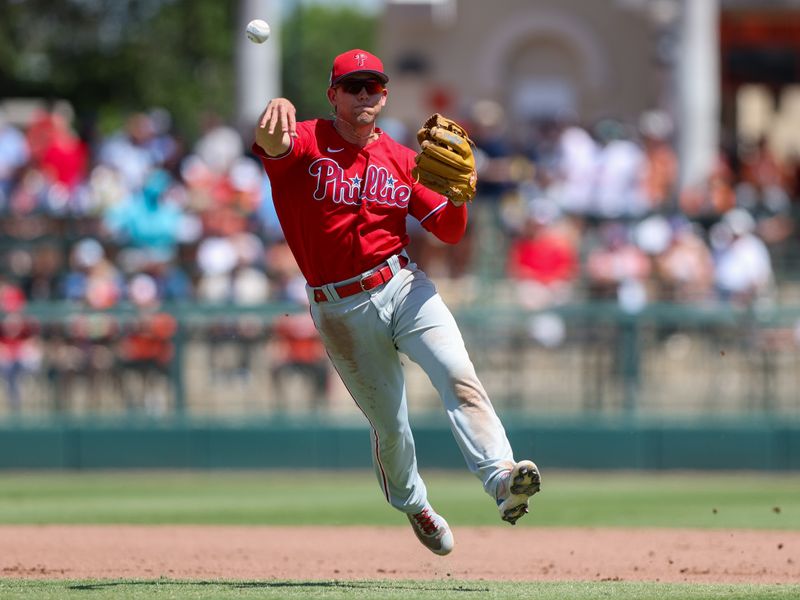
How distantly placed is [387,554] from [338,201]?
103 inches

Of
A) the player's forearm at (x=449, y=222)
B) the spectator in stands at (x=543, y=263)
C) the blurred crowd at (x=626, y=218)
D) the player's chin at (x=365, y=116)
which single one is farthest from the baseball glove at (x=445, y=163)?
the spectator in stands at (x=543, y=263)

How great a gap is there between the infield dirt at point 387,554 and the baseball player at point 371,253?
41.0 inches

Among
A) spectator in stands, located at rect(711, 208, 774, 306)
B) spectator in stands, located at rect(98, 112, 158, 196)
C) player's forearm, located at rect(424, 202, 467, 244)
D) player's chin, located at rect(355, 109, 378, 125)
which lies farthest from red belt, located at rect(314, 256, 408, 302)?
spectator in stands, located at rect(98, 112, 158, 196)

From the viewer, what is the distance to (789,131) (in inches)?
1314

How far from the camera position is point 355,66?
6.66m

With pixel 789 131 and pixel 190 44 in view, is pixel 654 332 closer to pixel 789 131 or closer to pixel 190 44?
pixel 789 131

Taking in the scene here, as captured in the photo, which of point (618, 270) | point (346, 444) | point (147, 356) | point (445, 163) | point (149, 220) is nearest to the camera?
point (445, 163)

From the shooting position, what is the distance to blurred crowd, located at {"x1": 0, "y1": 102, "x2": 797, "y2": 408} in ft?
44.9

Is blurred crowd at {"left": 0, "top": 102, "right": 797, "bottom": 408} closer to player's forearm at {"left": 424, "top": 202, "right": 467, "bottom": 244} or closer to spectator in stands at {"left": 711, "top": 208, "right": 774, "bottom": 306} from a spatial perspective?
spectator in stands at {"left": 711, "top": 208, "right": 774, "bottom": 306}

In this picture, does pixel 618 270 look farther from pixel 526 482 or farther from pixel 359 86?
pixel 526 482

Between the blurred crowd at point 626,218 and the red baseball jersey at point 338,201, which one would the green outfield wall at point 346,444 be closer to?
the blurred crowd at point 626,218

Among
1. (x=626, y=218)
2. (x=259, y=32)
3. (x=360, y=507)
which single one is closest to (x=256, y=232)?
(x=626, y=218)

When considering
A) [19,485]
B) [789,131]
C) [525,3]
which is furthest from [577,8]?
[19,485]

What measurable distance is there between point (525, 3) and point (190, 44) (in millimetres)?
16911
